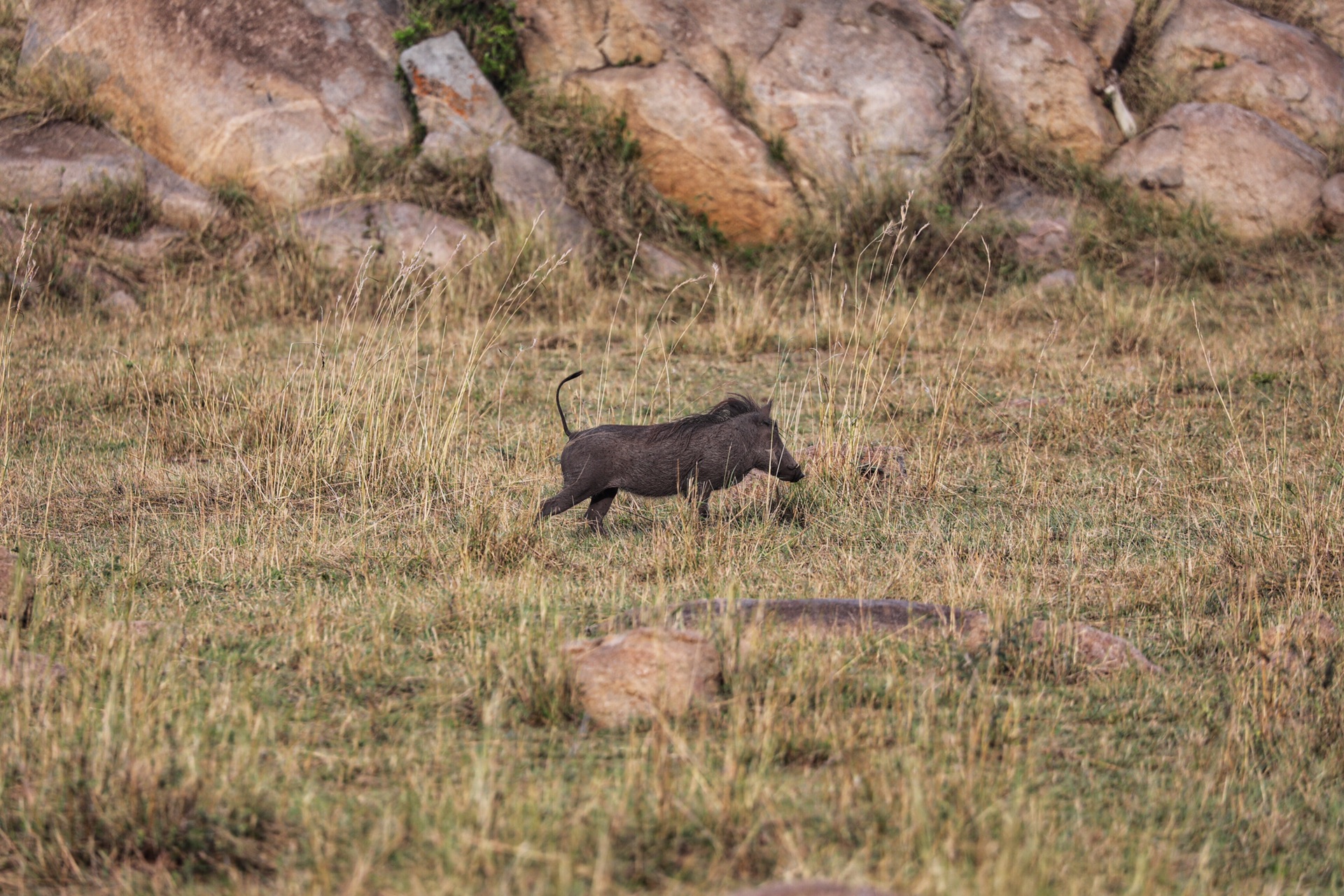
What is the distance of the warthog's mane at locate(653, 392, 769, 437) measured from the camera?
4.99 m

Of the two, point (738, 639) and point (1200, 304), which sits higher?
point (738, 639)

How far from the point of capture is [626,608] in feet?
13.4

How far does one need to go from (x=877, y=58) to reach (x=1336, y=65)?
460 cm

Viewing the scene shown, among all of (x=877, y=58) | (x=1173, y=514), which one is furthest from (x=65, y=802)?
(x=877, y=58)

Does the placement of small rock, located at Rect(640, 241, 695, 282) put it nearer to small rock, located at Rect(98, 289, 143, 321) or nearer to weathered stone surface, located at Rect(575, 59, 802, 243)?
weathered stone surface, located at Rect(575, 59, 802, 243)

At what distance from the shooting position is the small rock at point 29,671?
10.6 ft

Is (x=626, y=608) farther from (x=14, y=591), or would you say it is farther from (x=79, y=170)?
(x=79, y=170)

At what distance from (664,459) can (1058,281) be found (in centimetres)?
640

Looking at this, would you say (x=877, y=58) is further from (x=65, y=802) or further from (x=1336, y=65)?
(x=65, y=802)

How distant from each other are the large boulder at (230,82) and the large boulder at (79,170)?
275 mm

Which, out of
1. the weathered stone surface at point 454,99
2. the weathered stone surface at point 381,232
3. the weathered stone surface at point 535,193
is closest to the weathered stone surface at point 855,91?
the weathered stone surface at point 535,193

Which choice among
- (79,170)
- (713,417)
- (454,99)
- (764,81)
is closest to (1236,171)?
(764,81)

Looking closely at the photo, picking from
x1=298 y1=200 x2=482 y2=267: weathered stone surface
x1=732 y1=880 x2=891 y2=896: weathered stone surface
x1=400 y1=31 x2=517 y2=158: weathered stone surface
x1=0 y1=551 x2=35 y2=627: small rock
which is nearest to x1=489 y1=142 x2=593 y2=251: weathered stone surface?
x1=400 y1=31 x2=517 y2=158: weathered stone surface

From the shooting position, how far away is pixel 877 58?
11586 millimetres
